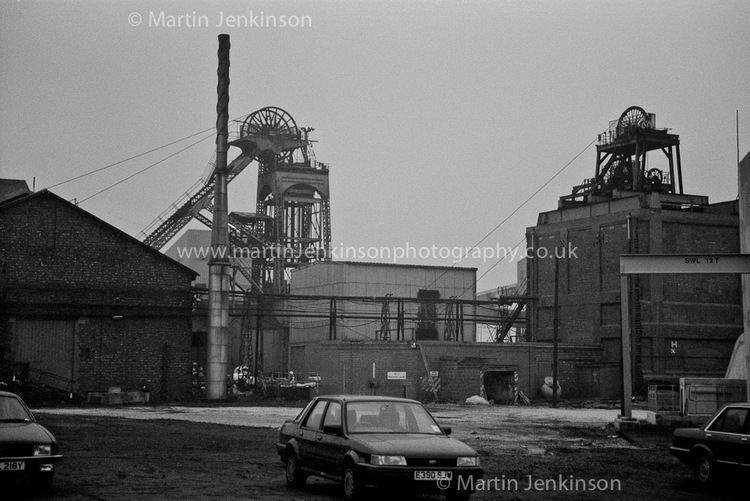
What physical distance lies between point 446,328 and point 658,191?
16.8 metres

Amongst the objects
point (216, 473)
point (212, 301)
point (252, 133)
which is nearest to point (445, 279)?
point (252, 133)

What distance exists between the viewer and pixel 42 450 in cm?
1148

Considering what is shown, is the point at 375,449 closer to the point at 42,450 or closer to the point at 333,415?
the point at 333,415

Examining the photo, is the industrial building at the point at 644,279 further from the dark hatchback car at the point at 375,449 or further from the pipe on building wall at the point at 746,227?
the dark hatchback car at the point at 375,449

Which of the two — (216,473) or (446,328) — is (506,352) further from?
(216,473)

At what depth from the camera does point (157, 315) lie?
4594cm

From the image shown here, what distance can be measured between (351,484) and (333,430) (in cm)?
94

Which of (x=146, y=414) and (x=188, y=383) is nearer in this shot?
(x=146, y=414)

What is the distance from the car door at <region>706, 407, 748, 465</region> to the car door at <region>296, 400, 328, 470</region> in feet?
18.1

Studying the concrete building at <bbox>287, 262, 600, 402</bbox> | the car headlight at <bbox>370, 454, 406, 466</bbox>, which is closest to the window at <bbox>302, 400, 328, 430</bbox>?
the car headlight at <bbox>370, 454, 406, 466</bbox>

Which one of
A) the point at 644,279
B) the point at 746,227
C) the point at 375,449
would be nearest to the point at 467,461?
the point at 375,449

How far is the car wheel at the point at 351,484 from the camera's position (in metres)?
10.9

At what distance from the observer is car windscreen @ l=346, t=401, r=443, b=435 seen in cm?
1180

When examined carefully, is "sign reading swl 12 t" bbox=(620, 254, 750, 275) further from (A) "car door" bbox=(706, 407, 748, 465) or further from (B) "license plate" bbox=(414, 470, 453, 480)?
(B) "license plate" bbox=(414, 470, 453, 480)
